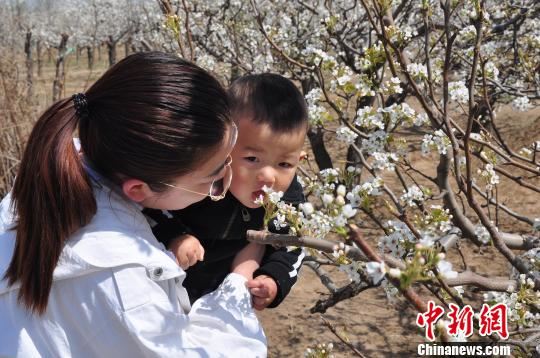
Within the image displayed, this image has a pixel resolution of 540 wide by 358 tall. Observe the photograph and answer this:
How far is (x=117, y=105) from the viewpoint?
3.78ft

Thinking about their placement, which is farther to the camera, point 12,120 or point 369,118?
point 12,120

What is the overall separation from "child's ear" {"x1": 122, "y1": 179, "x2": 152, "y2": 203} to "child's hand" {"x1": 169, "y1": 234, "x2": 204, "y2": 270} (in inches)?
9.8

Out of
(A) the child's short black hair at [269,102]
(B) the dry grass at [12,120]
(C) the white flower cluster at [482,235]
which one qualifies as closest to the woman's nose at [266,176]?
(A) the child's short black hair at [269,102]

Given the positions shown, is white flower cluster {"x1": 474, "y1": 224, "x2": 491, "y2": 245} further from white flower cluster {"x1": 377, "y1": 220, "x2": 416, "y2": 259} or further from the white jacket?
the white jacket

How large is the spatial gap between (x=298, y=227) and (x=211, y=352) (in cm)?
37

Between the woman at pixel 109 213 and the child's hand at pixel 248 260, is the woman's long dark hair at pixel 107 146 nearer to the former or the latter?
the woman at pixel 109 213

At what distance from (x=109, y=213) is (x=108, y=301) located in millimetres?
197

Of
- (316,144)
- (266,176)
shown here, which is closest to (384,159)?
(266,176)

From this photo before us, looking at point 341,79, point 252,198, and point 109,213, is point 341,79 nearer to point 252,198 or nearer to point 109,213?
point 252,198

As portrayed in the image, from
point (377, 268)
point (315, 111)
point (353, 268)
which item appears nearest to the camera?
point (377, 268)

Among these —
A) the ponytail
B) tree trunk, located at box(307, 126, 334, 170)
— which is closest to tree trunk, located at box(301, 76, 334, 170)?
tree trunk, located at box(307, 126, 334, 170)

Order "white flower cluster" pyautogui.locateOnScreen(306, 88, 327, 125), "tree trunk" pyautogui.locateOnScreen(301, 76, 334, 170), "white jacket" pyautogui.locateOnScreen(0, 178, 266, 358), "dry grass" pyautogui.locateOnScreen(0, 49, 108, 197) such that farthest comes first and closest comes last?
1. "tree trunk" pyautogui.locateOnScreen(301, 76, 334, 170)
2. "dry grass" pyautogui.locateOnScreen(0, 49, 108, 197)
3. "white flower cluster" pyautogui.locateOnScreen(306, 88, 327, 125)
4. "white jacket" pyautogui.locateOnScreen(0, 178, 266, 358)

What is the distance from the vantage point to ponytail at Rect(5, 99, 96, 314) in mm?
1117

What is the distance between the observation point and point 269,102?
155 centimetres
